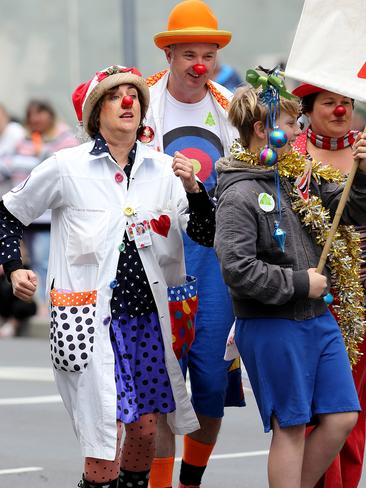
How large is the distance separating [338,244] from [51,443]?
3.53 meters

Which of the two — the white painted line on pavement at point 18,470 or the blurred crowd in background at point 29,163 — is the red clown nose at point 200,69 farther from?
the blurred crowd in background at point 29,163

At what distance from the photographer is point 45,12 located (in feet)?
63.1

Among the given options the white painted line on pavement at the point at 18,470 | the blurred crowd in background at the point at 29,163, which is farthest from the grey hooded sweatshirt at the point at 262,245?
the blurred crowd in background at the point at 29,163

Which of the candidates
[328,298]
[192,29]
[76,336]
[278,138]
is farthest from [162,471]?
[192,29]

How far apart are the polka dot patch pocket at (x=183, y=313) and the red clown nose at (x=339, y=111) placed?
3.19 ft

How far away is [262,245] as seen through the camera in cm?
540

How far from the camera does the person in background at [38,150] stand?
1450cm

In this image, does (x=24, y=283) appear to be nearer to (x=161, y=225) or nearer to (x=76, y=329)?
(x=76, y=329)

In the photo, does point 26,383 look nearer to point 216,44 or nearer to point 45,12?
point 216,44

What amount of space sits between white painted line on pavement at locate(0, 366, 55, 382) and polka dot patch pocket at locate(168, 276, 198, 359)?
17.7 feet

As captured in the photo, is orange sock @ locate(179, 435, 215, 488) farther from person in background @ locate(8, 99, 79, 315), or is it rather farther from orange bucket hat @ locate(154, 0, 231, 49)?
person in background @ locate(8, 99, 79, 315)

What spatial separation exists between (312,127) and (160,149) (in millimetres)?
691

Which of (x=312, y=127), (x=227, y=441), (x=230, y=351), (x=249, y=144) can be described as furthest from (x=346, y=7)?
(x=227, y=441)

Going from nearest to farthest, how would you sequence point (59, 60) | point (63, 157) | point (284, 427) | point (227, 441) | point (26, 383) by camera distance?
point (284, 427) < point (63, 157) < point (227, 441) < point (26, 383) < point (59, 60)
